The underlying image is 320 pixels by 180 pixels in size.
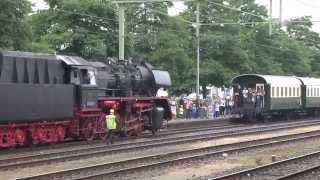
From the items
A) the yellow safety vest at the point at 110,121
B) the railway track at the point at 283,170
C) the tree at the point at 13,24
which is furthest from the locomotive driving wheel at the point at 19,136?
the railway track at the point at 283,170

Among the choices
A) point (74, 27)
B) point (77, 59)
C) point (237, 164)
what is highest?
point (74, 27)

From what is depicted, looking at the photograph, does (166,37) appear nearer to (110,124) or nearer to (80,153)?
(110,124)

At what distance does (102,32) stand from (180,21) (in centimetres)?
917

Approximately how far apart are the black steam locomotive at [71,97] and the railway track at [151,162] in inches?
196

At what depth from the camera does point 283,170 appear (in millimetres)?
16641

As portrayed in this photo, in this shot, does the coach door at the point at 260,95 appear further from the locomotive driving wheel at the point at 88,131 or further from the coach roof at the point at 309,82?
the locomotive driving wheel at the point at 88,131

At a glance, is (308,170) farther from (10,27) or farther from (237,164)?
(10,27)

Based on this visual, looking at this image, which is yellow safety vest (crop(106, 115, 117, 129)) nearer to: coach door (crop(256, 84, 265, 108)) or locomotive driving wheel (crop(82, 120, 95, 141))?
locomotive driving wheel (crop(82, 120, 95, 141))

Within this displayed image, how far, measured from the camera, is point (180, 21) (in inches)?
1841

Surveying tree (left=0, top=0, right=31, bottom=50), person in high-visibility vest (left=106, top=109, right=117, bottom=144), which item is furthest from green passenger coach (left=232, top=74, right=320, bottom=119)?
person in high-visibility vest (left=106, top=109, right=117, bottom=144)

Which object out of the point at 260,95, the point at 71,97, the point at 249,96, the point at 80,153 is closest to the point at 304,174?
the point at 80,153

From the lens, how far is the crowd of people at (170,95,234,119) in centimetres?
4288

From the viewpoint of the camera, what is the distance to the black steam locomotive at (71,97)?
70.4 ft

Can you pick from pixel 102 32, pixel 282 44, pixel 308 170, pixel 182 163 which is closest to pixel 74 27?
pixel 102 32
